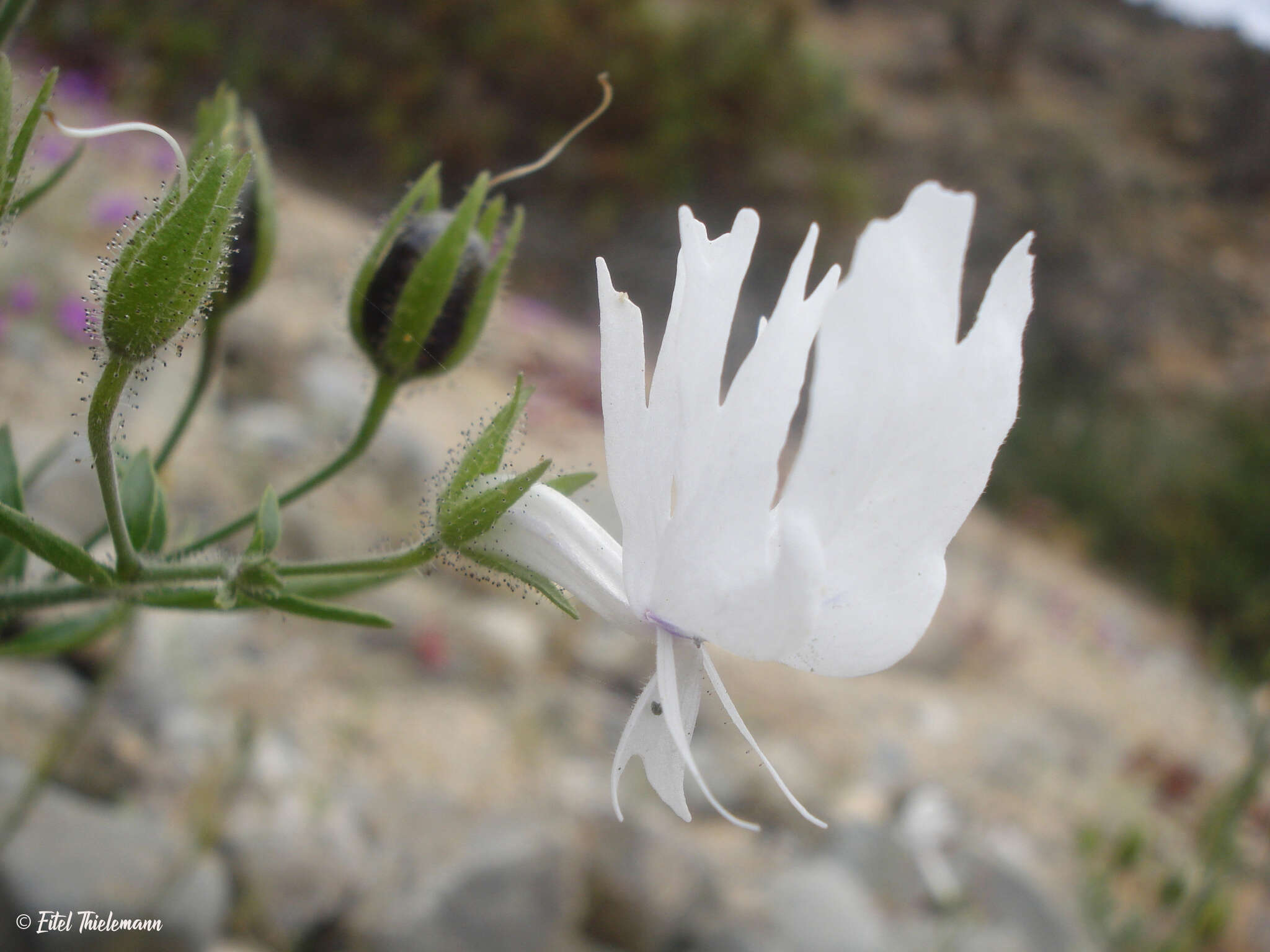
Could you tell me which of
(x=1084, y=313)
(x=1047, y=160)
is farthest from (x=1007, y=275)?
(x=1047, y=160)

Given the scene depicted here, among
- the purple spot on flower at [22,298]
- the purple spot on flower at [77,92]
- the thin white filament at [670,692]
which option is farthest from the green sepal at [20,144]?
the purple spot on flower at [77,92]

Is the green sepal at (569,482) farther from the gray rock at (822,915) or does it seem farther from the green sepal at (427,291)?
the gray rock at (822,915)

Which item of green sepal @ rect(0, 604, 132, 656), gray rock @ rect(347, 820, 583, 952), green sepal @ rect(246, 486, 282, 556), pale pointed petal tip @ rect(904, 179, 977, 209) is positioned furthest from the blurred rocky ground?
pale pointed petal tip @ rect(904, 179, 977, 209)

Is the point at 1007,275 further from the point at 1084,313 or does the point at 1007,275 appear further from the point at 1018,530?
the point at 1084,313

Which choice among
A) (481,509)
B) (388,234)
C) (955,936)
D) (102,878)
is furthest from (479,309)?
(955,936)

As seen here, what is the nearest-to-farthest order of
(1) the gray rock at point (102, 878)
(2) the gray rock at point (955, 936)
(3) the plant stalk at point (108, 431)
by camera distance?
(3) the plant stalk at point (108, 431) < (1) the gray rock at point (102, 878) < (2) the gray rock at point (955, 936)

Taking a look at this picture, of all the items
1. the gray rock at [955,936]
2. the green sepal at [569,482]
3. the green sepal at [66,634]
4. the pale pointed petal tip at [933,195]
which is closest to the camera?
the pale pointed petal tip at [933,195]

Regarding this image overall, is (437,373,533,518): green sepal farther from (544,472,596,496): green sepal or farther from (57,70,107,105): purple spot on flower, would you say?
(57,70,107,105): purple spot on flower
